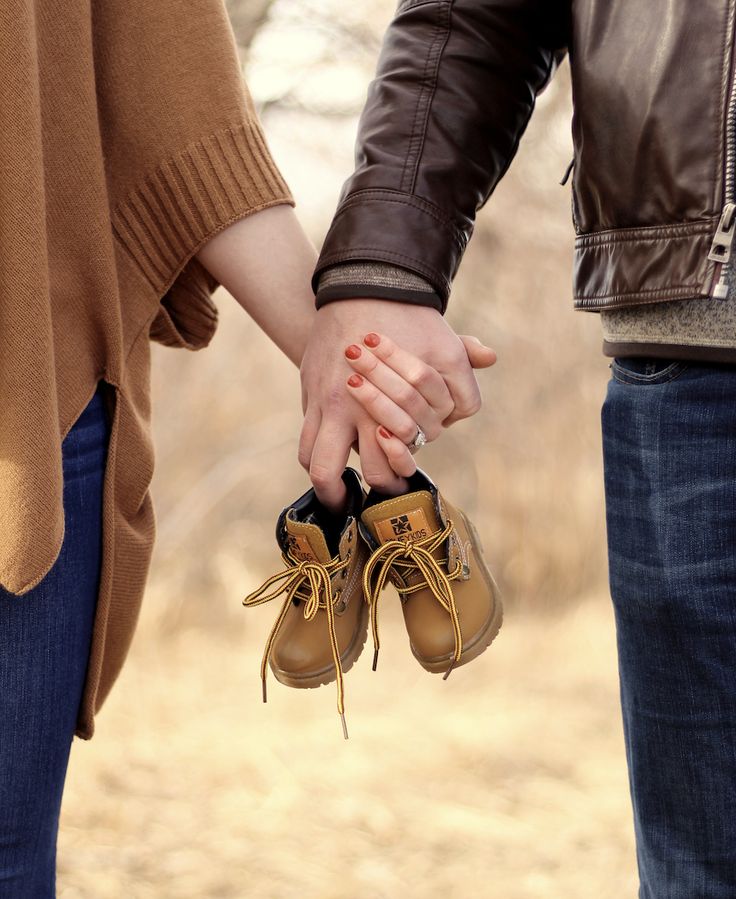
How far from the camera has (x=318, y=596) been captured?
1277 millimetres

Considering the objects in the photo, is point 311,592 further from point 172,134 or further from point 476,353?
point 172,134

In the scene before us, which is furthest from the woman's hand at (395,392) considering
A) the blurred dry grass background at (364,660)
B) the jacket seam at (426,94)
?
the blurred dry grass background at (364,660)

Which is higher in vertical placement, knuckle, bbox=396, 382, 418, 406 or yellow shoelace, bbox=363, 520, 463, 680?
knuckle, bbox=396, 382, 418, 406

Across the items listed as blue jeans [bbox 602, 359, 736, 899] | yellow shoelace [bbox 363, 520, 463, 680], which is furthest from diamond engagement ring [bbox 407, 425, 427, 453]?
blue jeans [bbox 602, 359, 736, 899]

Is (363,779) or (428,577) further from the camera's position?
(363,779)

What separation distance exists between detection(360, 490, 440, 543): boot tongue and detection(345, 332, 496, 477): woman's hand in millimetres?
42

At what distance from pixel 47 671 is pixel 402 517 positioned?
456mm

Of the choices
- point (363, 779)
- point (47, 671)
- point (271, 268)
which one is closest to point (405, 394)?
point (271, 268)

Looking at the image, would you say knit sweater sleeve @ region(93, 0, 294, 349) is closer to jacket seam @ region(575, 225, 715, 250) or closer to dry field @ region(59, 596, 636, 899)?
jacket seam @ region(575, 225, 715, 250)

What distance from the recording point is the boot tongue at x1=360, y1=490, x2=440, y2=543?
1282mm

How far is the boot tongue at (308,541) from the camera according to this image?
1.28 metres

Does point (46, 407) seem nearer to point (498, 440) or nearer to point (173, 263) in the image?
point (173, 263)

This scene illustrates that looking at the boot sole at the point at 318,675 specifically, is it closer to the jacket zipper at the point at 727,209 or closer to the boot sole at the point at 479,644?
the boot sole at the point at 479,644

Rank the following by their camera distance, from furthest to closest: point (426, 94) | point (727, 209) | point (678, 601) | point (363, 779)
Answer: point (363, 779), point (426, 94), point (678, 601), point (727, 209)
